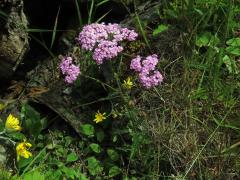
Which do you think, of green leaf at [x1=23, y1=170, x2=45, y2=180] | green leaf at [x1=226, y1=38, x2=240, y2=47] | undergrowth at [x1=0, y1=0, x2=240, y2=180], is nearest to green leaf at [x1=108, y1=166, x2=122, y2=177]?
undergrowth at [x1=0, y1=0, x2=240, y2=180]

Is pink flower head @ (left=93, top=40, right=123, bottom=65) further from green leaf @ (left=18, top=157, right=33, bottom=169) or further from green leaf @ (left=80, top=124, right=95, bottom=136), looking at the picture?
green leaf @ (left=18, top=157, right=33, bottom=169)

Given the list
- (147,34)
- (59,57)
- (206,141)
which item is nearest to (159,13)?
(147,34)

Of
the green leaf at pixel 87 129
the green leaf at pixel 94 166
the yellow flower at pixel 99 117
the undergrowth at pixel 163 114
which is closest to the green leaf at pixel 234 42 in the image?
the undergrowth at pixel 163 114

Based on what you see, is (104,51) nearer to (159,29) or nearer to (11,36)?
(159,29)

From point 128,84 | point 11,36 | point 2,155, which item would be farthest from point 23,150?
point 11,36

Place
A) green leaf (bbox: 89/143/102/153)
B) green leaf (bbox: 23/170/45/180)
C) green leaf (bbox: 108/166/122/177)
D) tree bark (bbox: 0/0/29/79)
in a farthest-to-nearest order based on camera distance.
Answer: tree bark (bbox: 0/0/29/79) < green leaf (bbox: 89/143/102/153) < green leaf (bbox: 108/166/122/177) < green leaf (bbox: 23/170/45/180)

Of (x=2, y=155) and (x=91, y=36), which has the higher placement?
(x=91, y=36)
